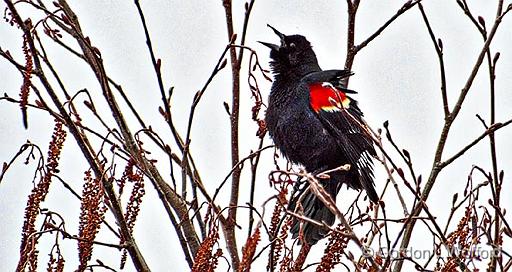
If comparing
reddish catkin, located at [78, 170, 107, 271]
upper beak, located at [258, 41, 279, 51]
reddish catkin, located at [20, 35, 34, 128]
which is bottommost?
reddish catkin, located at [78, 170, 107, 271]

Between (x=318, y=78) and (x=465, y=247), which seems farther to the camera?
(x=318, y=78)

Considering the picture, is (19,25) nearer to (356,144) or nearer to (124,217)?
(124,217)

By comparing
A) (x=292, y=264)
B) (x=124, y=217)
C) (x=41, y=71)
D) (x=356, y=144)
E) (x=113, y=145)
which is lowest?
(x=292, y=264)

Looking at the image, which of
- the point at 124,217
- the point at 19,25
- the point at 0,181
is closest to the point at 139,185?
the point at 124,217

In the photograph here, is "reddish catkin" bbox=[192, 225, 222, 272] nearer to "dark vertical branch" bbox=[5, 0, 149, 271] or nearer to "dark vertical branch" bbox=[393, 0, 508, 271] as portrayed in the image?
"dark vertical branch" bbox=[5, 0, 149, 271]

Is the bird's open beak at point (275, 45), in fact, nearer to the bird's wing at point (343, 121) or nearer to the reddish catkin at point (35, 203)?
the bird's wing at point (343, 121)

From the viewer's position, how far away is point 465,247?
155 cm

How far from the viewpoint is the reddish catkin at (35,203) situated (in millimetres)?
1452

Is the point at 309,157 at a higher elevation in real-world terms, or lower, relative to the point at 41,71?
higher

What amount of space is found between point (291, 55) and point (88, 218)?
221 cm

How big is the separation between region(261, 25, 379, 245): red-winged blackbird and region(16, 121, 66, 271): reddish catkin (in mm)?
1534

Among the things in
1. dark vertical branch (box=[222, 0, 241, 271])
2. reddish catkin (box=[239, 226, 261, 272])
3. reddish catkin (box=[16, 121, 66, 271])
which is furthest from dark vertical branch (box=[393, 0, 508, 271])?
reddish catkin (box=[16, 121, 66, 271])

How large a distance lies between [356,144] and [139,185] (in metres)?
1.59

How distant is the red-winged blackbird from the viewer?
10.0 feet
